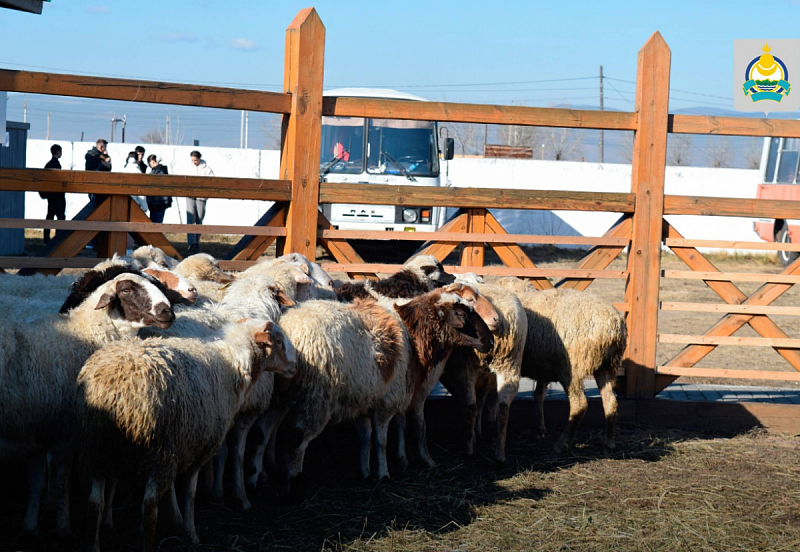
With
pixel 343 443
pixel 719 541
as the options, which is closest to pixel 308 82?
pixel 343 443

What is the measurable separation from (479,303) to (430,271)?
0.90 meters

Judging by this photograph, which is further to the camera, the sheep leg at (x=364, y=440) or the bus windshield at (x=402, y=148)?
the bus windshield at (x=402, y=148)

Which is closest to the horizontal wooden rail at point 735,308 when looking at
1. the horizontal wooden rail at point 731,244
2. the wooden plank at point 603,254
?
the horizontal wooden rail at point 731,244

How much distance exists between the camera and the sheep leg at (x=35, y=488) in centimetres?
457

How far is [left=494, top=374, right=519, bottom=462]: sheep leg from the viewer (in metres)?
6.56

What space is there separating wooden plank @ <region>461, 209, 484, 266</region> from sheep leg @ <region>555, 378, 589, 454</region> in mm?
1380

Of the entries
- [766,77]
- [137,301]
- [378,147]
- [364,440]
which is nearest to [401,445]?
[364,440]

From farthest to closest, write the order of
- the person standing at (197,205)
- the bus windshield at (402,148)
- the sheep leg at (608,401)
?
1. the person standing at (197,205)
2. the bus windshield at (402,148)
3. the sheep leg at (608,401)

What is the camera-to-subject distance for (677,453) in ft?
22.8

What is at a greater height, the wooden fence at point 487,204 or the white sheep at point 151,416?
the wooden fence at point 487,204

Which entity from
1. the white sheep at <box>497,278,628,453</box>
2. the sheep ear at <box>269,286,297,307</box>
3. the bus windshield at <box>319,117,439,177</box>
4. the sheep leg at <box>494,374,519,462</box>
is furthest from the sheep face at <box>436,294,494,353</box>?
the bus windshield at <box>319,117,439,177</box>

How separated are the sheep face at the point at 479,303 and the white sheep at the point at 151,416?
7.76 feet

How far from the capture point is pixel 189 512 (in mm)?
4648

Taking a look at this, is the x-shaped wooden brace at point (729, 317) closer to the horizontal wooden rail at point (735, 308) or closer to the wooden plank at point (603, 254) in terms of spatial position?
the horizontal wooden rail at point (735, 308)
